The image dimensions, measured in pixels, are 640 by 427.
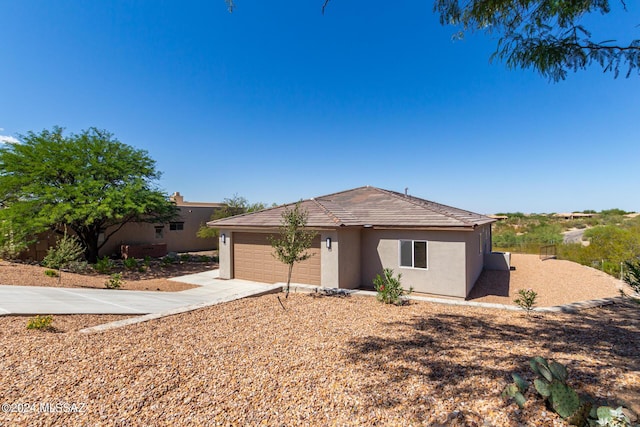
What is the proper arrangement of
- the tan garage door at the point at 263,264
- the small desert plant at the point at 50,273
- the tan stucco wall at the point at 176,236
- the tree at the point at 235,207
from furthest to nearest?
1. the tree at the point at 235,207
2. the tan stucco wall at the point at 176,236
3. the tan garage door at the point at 263,264
4. the small desert plant at the point at 50,273

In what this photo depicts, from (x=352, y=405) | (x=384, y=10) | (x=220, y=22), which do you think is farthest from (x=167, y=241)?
(x=352, y=405)

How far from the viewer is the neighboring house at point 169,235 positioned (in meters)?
20.4

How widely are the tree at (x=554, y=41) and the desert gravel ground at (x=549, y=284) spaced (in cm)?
786

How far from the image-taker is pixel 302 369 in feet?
13.5

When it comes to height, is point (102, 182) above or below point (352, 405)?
above

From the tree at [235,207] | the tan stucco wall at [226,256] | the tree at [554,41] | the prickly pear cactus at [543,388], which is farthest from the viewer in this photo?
the tree at [235,207]

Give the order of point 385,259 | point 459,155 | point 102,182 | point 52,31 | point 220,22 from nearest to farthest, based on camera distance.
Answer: point 52,31, point 220,22, point 385,259, point 102,182, point 459,155

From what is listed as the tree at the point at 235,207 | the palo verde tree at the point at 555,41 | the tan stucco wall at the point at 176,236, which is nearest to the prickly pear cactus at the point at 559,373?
the palo verde tree at the point at 555,41

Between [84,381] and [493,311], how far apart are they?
27.0 feet

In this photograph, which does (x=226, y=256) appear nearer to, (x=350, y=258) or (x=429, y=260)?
(x=350, y=258)

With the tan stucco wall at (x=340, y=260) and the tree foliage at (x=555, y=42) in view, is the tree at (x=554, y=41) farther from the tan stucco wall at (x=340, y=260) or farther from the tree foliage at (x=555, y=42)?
the tan stucco wall at (x=340, y=260)

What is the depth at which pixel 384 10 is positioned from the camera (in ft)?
29.0

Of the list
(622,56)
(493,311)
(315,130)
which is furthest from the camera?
(315,130)

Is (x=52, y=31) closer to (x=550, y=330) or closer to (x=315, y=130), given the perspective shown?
(x=315, y=130)
